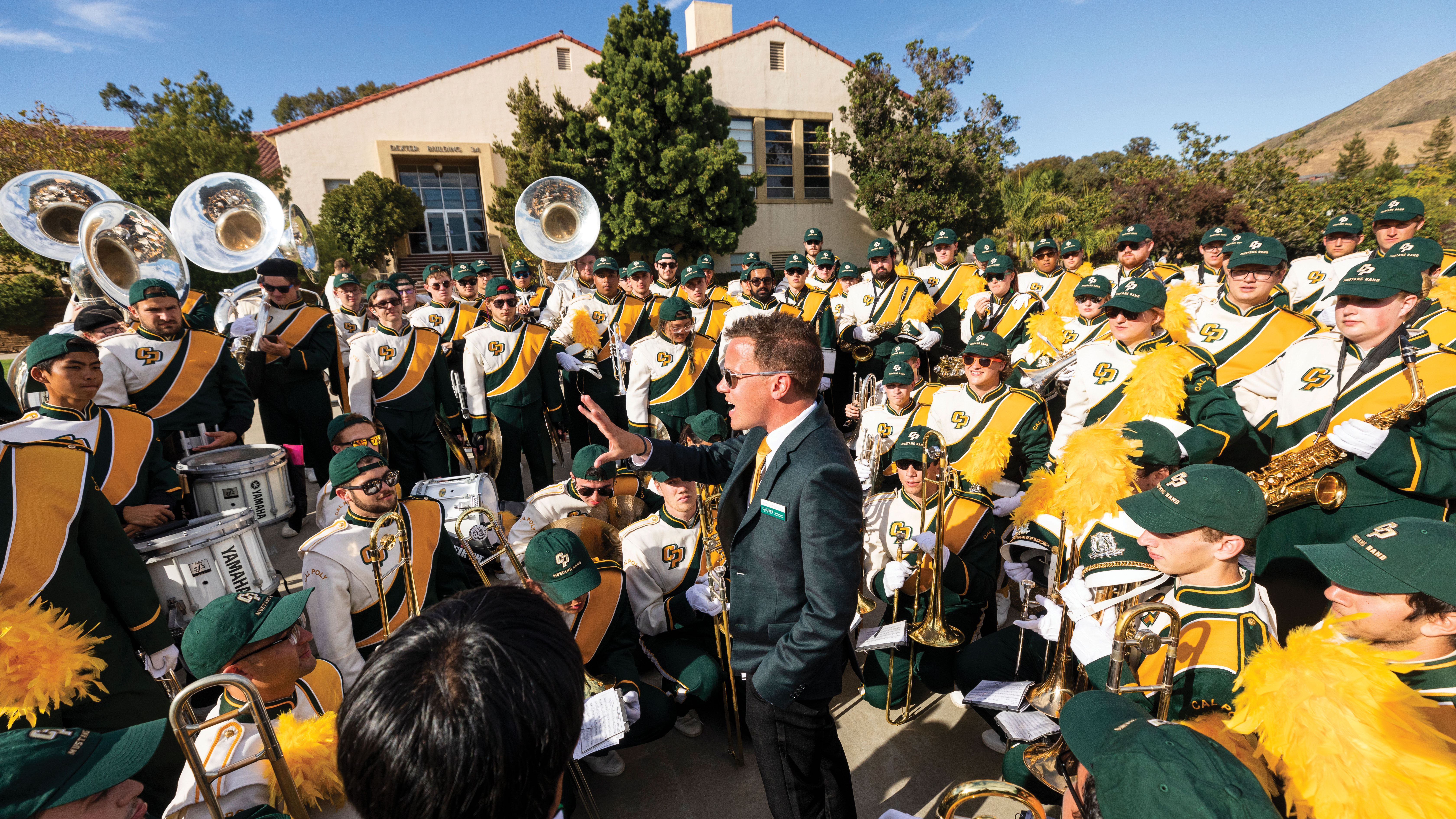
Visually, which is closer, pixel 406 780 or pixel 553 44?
pixel 406 780

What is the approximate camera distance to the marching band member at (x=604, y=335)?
757cm

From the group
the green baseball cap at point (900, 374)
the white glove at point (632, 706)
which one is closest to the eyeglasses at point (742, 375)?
the white glove at point (632, 706)

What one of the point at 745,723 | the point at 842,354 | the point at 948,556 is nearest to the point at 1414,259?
the point at 948,556

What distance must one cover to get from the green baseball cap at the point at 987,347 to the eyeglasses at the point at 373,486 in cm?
423

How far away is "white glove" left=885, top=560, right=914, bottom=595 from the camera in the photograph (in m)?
3.49

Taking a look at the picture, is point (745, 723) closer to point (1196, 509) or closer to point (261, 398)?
point (1196, 509)

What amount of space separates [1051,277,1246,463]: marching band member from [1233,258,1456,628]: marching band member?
0.46 meters

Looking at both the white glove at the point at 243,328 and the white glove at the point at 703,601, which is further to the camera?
the white glove at the point at 243,328

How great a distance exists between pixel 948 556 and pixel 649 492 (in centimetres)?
268

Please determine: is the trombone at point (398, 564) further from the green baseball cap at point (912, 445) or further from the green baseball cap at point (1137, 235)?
the green baseball cap at point (1137, 235)

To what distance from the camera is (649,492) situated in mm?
5445

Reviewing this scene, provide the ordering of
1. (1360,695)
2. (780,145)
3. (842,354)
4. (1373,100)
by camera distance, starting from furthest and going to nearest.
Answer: (1373,100)
(780,145)
(842,354)
(1360,695)

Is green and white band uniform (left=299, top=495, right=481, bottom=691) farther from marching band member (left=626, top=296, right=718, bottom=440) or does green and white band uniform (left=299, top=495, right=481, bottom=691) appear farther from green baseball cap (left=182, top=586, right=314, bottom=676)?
marching band member (left=626, top=296, right=718, bottom=440)

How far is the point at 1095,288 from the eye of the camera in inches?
236
